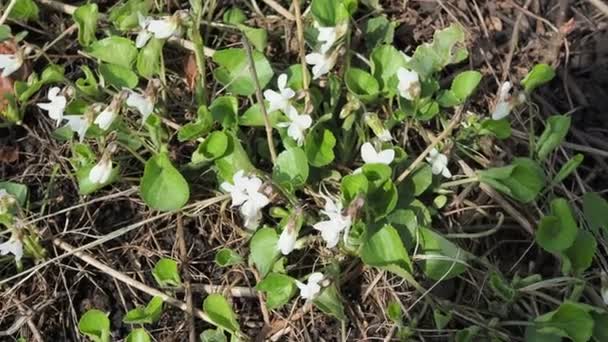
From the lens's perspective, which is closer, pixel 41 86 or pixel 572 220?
pixel 572 220

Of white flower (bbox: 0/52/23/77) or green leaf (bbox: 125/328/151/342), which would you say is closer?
green leaf (bbox: 125/328/151/342)

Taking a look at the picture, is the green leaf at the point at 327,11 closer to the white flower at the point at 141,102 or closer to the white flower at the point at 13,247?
the white flower at the point at 141,102

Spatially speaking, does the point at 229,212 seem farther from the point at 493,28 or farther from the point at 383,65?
the point at 493,28

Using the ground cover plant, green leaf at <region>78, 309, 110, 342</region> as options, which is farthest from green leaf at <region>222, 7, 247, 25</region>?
green leaf at <region>78, 309, 110, 342</region>

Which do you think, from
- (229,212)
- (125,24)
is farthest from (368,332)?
(125,24)

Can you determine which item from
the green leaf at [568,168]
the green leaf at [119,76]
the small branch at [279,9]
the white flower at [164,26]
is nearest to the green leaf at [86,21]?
the green leaf at [119,76]

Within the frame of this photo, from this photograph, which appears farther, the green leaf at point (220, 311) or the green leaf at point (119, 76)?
the green leaf at point (119, 76)

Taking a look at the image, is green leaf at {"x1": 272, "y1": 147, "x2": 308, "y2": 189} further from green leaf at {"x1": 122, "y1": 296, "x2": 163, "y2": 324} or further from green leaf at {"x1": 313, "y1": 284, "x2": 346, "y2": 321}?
green leaf at {"x1": 122, "y1": 296, "x2": 163, "y2": 324}
